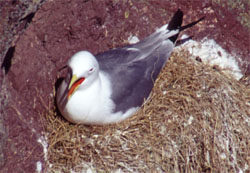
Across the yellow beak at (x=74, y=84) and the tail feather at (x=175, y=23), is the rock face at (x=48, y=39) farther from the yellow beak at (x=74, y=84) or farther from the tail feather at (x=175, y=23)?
the yellow beak at (x=74, y=84)

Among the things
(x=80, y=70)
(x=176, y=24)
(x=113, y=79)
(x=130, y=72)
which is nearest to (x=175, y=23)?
(x=176, y=24)

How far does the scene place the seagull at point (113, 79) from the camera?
2.28 metres

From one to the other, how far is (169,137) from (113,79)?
55 centimetres

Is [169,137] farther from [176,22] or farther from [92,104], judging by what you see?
[176,22]

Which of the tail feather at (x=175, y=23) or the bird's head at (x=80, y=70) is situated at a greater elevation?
the bird's head at (x=80, y=70)

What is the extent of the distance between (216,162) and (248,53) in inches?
44.7

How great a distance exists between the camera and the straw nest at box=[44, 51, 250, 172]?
2502 mm

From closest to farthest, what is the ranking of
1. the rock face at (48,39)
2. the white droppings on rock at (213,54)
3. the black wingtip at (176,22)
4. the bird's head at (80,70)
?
the rock face at (48,39) → the bird's head at (80,70) → the black wingtip at (176,22) → the white droppings on rock at (213,54)

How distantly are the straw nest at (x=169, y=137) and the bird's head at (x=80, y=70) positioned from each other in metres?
0.42

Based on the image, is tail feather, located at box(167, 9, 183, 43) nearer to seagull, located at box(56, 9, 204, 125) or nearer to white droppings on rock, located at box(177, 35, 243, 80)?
seagull, located at box(56, 9, 204, 125)

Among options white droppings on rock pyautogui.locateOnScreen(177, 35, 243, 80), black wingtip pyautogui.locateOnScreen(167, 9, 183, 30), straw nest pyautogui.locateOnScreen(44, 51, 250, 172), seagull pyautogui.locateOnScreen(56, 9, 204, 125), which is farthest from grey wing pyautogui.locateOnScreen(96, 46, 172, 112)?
white droppings on rock pyautogui.locateOnScreen(177, 35, 243, 80)

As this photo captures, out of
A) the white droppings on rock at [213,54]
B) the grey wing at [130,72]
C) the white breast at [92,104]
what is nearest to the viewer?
the white breast at [92,104]

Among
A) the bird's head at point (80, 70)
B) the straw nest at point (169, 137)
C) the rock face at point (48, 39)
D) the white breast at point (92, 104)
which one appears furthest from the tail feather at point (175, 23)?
the bird's head at point (80, 70)

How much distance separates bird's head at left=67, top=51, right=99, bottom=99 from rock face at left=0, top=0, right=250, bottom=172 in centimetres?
32
